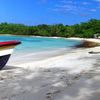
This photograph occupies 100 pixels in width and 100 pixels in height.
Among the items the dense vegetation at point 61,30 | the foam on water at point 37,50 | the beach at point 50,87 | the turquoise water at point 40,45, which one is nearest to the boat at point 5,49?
the beach at point 50,87

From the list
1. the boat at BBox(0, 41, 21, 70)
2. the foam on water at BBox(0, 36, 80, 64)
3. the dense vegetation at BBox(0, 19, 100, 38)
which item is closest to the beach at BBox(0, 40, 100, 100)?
the boat at BBox(0, 41, 21, 70)

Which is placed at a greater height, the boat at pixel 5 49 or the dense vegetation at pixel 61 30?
the boat at pixel 5 49

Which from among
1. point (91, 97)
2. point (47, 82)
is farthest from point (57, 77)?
point (91, 97)

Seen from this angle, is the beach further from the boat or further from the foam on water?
the foam on water

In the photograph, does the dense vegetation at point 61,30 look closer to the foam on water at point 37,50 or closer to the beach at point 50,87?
the foam on water at point 37,50

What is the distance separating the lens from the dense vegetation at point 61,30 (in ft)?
278

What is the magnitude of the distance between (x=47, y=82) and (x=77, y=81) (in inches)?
26.6

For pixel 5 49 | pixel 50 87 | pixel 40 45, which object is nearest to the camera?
pixel 50 87

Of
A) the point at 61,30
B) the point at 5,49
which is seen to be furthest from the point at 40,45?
the point at 61,30

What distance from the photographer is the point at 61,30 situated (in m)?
92.4

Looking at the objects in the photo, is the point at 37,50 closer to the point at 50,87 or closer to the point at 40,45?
the point at 40,45

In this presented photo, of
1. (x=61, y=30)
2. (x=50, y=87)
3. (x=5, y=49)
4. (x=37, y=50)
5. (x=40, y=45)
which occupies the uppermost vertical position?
(x=5, y=49)

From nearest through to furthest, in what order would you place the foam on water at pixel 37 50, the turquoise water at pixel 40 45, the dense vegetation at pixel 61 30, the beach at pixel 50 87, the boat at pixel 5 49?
1. the beach at pixel 50 87
2. the boat at pixel 5 49
3. the foam on water at pixel 37 50
4. the turquoise water at pixel 40 45
5. the dense vegetation at pixel 61 30

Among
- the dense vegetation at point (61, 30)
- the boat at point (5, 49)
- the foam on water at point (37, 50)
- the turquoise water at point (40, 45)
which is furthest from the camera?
the dense vegetation at point (61, 30)
